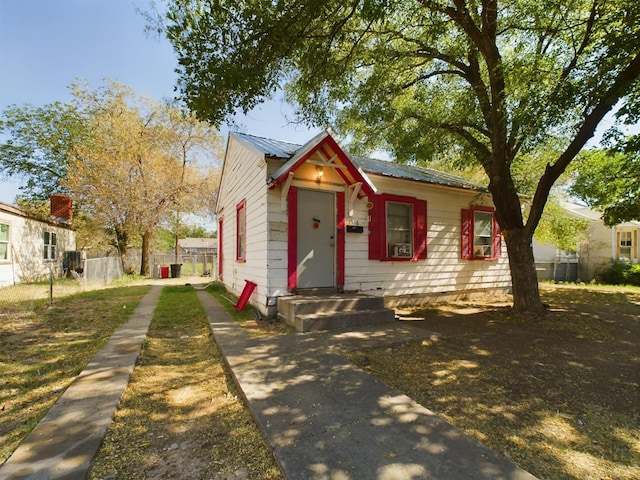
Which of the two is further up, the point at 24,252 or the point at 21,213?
the point at 21,213

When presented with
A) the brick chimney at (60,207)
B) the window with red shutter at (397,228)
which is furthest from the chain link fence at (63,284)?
the window with red shutter at (397,228)

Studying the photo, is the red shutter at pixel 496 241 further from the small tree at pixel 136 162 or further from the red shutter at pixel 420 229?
the small tree at pixel 136 162

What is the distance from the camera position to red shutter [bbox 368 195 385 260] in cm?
733

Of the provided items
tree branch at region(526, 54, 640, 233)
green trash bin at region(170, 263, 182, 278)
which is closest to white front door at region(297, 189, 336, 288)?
tree branch at region(526, 54, 640, 233)

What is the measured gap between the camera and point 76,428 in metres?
2.39

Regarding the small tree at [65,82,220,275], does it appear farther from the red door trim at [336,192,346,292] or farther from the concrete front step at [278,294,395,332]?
the concrete front step at [278,294,395,332]

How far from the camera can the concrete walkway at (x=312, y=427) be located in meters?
1.89

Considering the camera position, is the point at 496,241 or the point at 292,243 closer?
the point at 292,243

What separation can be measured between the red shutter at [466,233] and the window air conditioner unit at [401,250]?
2.13 metres

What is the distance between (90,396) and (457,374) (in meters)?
3.85

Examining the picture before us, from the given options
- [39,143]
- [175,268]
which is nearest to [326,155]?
[175,268]

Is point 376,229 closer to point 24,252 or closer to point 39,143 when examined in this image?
point 24,252

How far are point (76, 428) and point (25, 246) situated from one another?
15443mm

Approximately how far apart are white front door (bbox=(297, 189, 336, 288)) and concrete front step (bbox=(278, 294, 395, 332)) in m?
0.53
